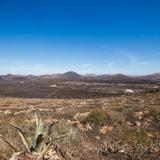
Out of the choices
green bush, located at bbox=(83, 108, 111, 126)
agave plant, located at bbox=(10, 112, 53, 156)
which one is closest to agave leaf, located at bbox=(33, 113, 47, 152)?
agave plant, located at bbox=(10, 112, 53, 156)

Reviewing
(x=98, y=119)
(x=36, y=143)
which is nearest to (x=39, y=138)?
(x=36, y=143)

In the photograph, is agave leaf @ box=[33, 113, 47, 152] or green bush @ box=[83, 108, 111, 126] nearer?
agave leaf @ box=[33, 113, 47, 152]

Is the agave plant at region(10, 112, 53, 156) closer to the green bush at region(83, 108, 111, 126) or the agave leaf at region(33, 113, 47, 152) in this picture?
the agave leaf at region(33, 113, 47, 152)

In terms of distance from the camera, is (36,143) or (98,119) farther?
A: (98,119)

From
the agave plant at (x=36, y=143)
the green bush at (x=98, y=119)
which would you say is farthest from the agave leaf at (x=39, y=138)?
the green bush at (x=98, y=119)

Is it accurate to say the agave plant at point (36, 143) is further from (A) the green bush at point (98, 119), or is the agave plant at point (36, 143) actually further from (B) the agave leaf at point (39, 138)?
(A) the green bush at point (98, 119)

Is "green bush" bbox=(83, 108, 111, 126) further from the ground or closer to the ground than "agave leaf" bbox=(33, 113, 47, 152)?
closer to the ground

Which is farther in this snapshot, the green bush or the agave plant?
the green bush

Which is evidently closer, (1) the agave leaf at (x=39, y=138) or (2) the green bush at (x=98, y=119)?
(1) the agave leaf at (x=39, y=138)

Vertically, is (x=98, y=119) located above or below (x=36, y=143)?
below

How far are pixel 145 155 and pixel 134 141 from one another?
2495 mm

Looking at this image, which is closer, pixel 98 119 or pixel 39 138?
pixel 39 138

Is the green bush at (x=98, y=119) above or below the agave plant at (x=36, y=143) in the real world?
below

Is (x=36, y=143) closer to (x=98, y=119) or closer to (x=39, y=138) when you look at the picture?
(x=39, y=138)
